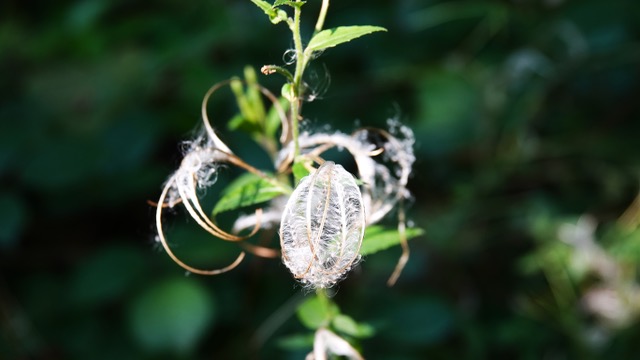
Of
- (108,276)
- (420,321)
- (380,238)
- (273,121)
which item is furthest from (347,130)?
(380,238)

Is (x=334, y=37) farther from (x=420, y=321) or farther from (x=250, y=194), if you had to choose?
(x=420, y=321)

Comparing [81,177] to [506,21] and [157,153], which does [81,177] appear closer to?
[157,153]

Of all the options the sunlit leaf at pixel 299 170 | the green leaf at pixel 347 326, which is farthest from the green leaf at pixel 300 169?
the green leaf at pixel 347 326

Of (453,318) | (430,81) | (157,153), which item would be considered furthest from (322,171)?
(157,153)

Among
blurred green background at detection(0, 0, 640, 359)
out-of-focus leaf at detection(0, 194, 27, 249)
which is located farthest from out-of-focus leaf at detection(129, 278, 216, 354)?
out-of-focus leaf at detection(0, 194, 27, 249)

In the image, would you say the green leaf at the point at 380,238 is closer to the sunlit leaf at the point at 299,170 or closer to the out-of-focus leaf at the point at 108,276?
the sunlit leaf at the point at 299,170

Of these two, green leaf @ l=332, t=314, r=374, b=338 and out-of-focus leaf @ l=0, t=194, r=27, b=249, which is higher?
green leaf @ l=332, t=314, r=374, b=338

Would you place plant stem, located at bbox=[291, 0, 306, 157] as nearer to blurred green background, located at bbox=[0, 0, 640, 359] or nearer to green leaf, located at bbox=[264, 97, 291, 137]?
green leaf, located at bbox=[264, 97, 291, 137]
